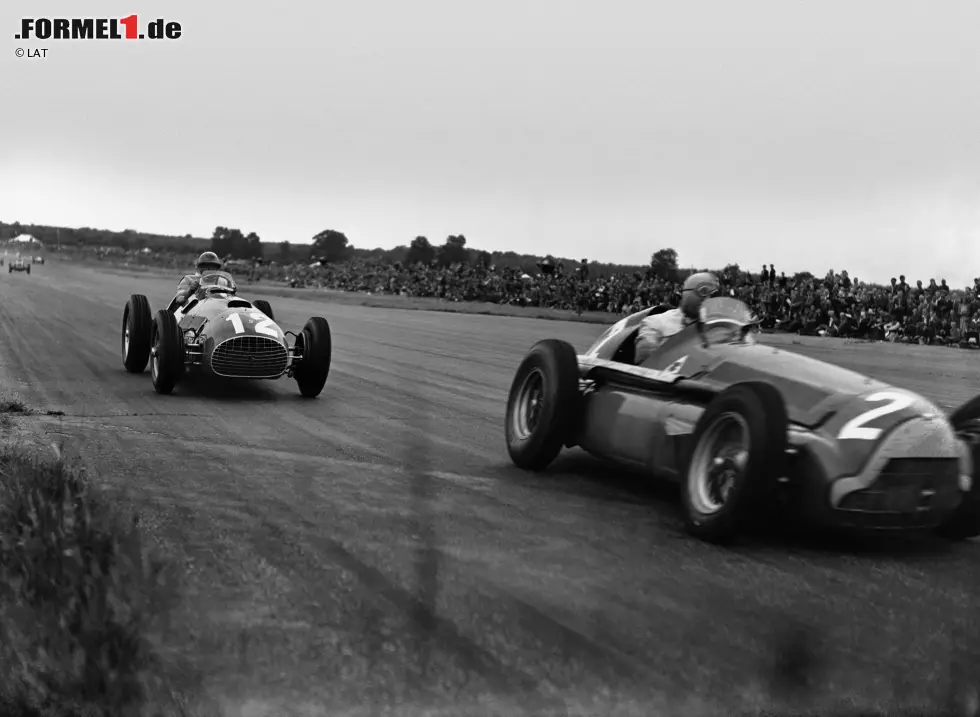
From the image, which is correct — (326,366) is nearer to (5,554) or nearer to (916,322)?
(5,554)

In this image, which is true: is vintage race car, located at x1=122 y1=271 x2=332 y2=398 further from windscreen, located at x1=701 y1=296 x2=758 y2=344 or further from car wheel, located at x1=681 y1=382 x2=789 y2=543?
car wheel, located at x1=681 y1=382 x2=789 y2=543

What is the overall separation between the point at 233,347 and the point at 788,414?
23.3ft

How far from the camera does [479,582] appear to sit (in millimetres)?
4711

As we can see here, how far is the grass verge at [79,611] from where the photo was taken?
329 centimetres

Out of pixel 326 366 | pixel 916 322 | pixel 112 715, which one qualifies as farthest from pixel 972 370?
pixel 112 715

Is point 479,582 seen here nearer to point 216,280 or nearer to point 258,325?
point 258,325

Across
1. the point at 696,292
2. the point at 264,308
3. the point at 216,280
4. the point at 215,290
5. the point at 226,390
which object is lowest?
the point at 226,390

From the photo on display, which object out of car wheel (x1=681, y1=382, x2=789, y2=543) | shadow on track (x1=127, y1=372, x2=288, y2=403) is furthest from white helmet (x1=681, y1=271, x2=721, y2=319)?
shadow on track (x1=127, y1=372, x2=288, y2=403)

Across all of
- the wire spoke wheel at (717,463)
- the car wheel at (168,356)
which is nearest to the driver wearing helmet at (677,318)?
the wire spoke wheel at (717,463)

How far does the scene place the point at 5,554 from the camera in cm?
450

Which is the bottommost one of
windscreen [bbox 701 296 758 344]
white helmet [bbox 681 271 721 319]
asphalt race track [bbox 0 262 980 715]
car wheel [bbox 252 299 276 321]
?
asphalt race track [bbox 0 262 980 715]

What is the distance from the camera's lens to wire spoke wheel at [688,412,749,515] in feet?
18.2

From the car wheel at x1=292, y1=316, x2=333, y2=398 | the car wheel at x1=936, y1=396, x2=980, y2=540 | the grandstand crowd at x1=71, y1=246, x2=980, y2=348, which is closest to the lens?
the car wheel at x1=936, y1=396, x2=980, y2=540

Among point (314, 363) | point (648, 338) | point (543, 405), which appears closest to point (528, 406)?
point (543, 405)
